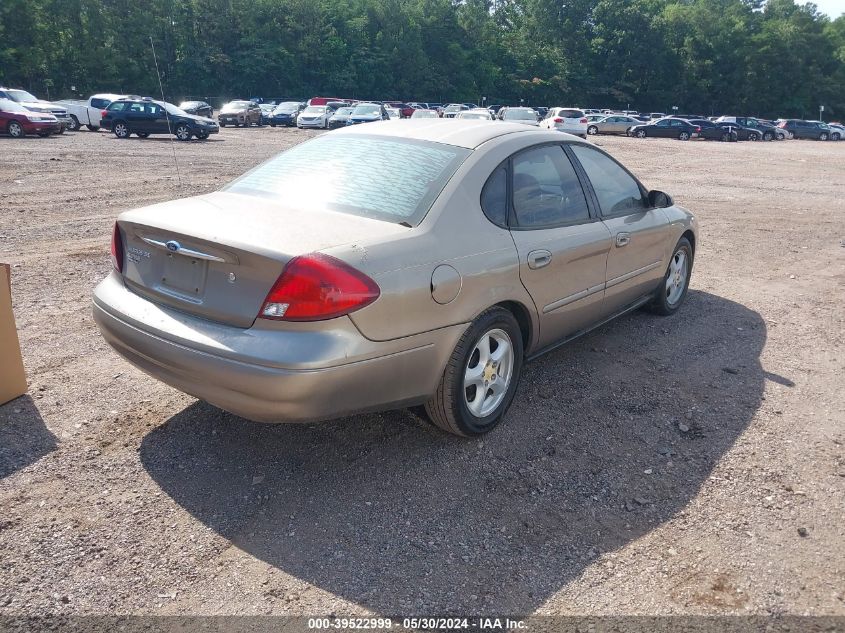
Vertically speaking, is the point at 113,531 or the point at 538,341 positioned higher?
the point at 538,341

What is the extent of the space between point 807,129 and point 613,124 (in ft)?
56.8

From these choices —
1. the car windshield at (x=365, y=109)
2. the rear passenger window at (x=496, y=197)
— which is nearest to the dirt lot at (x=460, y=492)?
the rear passenger window at (x=496, y=197)

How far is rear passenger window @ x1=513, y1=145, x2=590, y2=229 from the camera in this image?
4055 millimetres

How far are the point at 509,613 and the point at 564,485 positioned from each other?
97 cm

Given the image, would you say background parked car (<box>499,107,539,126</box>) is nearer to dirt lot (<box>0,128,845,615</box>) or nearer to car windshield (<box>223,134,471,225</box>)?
dirt lot (<box>0,128,845,615</box>)

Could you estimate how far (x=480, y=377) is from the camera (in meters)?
3.77

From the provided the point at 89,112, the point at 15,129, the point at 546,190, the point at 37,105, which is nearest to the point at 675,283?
the point at 546,190

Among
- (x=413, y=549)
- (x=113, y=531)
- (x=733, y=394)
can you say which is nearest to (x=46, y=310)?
(x=113, y=531)

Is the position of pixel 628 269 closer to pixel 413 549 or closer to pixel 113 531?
pixel 413 549

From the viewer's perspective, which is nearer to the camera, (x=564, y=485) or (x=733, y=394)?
(x=564, y=485)

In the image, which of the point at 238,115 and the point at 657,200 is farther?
the point at 238,115

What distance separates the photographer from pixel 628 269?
5.02 meters

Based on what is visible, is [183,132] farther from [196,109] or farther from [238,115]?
[196,109]

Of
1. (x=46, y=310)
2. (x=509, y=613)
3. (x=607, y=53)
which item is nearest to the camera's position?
(x=509, y=613)
